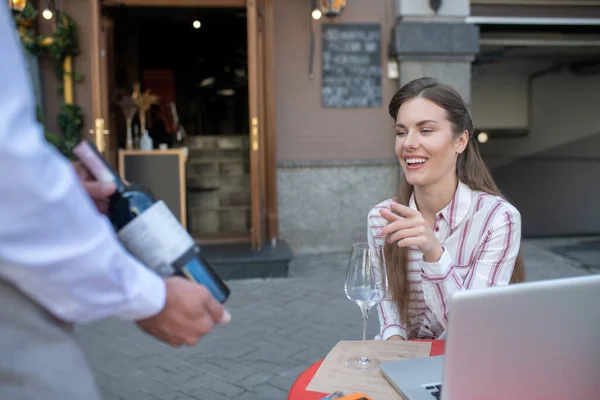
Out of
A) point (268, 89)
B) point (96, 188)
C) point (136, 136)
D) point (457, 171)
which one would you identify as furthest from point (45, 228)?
point (136, 136)

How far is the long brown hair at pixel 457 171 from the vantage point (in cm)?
207

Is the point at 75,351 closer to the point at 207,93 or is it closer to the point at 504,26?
the point at 504,26

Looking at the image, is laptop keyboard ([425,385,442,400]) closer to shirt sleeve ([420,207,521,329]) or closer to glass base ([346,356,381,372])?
glass base ([346,356,381,372])

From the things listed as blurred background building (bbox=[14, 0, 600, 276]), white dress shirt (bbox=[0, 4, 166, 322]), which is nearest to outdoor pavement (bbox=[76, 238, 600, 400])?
blurred background building (bbox=[14, 0, 600, 276])

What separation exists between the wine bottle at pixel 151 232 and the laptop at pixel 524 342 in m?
0.49

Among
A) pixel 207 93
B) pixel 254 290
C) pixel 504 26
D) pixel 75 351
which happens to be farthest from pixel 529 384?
pixel 207 93

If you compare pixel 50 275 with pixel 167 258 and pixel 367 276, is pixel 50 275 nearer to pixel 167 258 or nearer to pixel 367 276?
pixel 167 258

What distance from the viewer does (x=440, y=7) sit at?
658 centimetres

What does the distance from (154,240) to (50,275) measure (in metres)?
0.24

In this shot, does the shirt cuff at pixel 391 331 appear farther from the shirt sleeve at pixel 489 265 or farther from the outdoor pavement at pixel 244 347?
the outdoor pavement at pixel 244 347

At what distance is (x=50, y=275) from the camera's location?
0.86 metres

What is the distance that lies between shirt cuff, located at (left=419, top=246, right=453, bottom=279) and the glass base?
354 millimetres

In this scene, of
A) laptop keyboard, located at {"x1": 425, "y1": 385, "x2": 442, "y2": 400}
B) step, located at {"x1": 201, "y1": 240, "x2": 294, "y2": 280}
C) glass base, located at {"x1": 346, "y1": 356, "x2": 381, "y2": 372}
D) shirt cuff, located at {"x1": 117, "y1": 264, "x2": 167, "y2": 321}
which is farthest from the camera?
step, located at {"x1": 201, "y1": 240, "x2": 294, "y2": 280}

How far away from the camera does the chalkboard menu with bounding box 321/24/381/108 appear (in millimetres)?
6652
